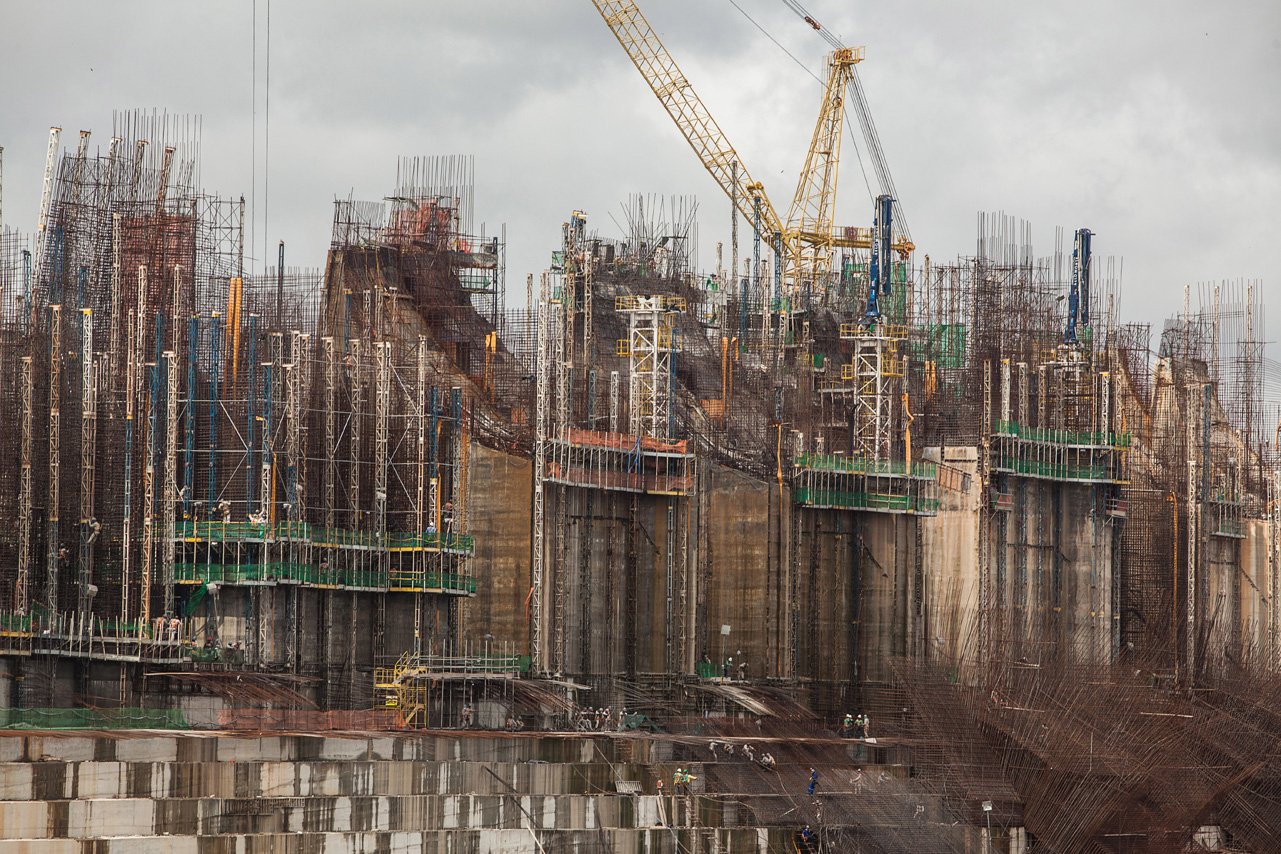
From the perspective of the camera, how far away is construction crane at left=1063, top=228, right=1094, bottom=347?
108500 mm

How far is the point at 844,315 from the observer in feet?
370

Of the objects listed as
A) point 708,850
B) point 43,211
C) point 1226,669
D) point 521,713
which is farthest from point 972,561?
point 43,211

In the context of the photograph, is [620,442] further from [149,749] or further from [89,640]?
[149,749]

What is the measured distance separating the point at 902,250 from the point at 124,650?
5921 centimetres

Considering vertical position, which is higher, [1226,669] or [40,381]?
[40,381]

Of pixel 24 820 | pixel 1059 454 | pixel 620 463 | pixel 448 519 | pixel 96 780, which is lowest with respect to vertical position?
pixel 24 820

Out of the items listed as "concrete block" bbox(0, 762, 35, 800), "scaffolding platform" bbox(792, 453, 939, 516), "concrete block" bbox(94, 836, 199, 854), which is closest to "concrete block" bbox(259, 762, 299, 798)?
"concrete block" bbox(94, 836, 199, 854)

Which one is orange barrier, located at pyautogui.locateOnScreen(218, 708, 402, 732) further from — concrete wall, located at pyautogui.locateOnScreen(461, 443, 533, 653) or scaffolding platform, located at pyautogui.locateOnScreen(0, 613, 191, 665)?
concrete wall, located at pyautogui.locateOnScreen(461, 443, 533, 653)

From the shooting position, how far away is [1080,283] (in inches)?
4294

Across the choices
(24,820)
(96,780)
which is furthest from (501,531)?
(24,820)

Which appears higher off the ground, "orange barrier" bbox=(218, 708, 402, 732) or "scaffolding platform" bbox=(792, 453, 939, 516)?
"scaffolding platform" bbox=(792, 453, 939, 516)

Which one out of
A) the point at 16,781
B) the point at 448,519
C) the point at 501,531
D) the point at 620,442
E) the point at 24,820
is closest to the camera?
the point at 24,820

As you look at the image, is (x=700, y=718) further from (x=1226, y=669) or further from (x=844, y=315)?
(x=844, y=315)

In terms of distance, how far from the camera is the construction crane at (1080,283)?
356ft
